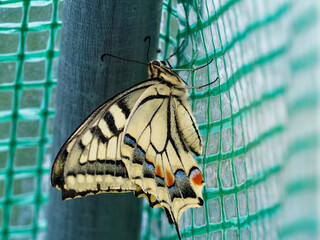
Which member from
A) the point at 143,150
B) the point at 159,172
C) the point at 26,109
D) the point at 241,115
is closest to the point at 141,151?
the point at 143,150

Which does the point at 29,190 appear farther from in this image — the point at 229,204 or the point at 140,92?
the point at 229,204

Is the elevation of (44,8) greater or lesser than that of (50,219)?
greater

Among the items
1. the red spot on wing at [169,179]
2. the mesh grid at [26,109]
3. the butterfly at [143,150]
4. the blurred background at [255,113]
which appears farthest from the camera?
the mesh grid at [26,109]

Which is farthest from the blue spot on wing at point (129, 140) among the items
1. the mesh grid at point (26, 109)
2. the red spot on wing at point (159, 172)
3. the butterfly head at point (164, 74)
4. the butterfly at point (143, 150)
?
the mesh grid at point (26, 109)

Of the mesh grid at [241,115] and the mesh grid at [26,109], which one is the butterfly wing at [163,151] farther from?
the mesh grid at [26,109]

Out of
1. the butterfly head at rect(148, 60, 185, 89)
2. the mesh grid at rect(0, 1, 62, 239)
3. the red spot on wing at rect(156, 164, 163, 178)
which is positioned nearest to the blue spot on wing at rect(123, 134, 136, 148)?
the red spot on wing at rect(156, 164, 163, 178)

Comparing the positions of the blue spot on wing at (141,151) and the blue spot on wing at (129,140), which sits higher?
the blue spot on wing at (129,140)

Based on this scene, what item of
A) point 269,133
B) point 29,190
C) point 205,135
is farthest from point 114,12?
point 29,190

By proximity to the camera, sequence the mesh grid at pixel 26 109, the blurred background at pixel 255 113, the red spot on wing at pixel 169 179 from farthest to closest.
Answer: the mesh grid at pixel 26 109 → the red spot on wing at pixel 169 179 → the blurred background at pixel 255 113
